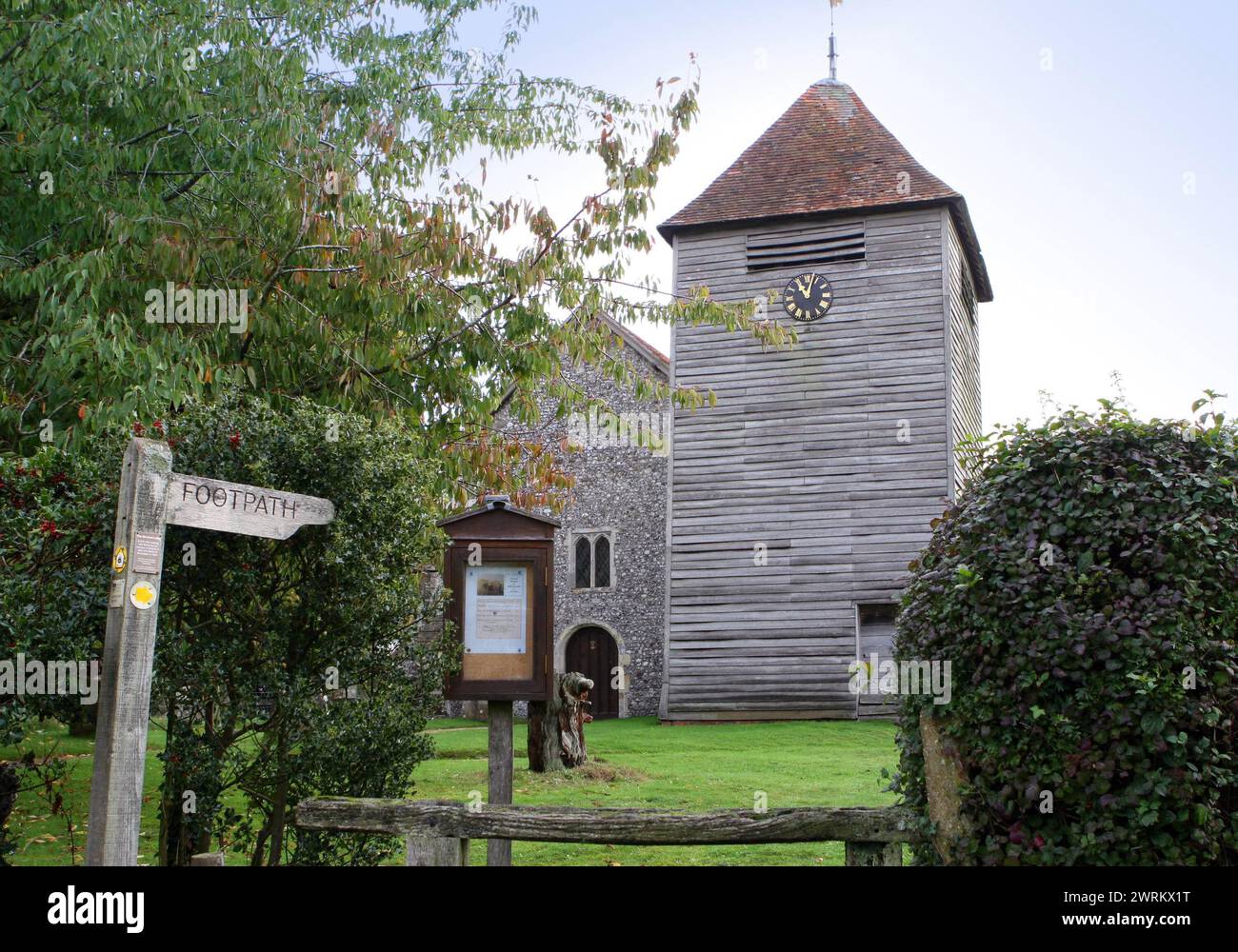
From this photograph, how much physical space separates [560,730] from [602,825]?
6.65 meters

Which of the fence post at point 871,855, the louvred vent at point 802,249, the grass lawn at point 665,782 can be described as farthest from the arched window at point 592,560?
the fence post at point 871,855

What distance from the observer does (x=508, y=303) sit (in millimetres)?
10047

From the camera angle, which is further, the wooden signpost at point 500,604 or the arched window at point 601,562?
the arched window at point 601,562

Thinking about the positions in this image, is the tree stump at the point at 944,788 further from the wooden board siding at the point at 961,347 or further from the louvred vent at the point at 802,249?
the louvred vent at the point at 802,249

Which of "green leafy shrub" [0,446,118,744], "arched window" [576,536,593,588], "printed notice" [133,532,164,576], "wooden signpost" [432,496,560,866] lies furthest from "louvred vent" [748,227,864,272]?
"printed notice" [133,532,164,576]

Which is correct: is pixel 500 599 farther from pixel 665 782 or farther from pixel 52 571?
pixel 665 782

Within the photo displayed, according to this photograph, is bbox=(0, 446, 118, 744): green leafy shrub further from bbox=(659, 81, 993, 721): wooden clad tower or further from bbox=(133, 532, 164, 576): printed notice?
bbox=(659, 81, 993, 721): wooden clad tower

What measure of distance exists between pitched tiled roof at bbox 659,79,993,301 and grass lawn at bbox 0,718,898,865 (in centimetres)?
977

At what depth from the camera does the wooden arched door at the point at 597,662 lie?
85.5 feet

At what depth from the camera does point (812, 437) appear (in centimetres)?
2058

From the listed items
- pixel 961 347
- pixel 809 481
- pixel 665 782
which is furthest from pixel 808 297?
pixel 665 782

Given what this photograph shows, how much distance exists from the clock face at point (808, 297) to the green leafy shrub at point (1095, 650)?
52.9 feet
